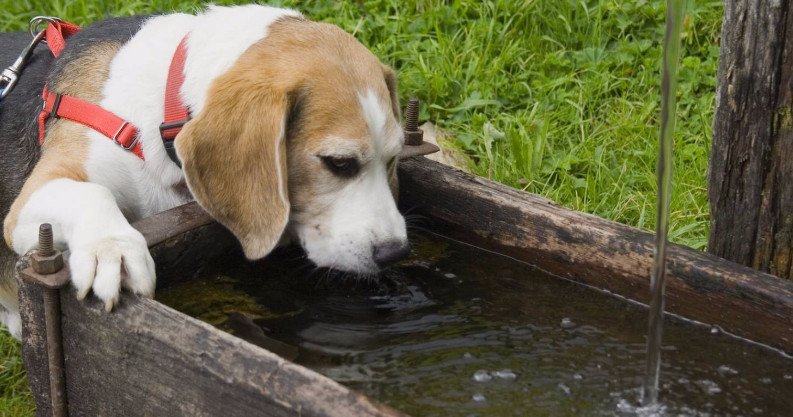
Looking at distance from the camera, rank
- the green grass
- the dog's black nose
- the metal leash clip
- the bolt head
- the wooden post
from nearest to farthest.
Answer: the wooden post, the dog's black nose, the metal leash clip, the bolt head, the green grass

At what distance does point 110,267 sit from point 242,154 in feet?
1.78

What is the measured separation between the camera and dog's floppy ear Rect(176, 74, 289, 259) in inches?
122

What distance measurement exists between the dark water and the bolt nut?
0.44 meters

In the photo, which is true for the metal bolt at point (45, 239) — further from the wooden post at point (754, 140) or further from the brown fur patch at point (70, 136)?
the wooden post at point (754, 140)

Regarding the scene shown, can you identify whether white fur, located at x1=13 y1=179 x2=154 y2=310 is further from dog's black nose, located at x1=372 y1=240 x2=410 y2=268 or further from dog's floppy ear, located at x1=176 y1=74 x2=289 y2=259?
dog's black nose, located at x1=372 y1=240 x2=410 y2=268

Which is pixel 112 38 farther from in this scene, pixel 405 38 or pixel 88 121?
pixel 405 38

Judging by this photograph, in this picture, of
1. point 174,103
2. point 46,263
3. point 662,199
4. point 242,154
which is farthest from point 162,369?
point 662,199

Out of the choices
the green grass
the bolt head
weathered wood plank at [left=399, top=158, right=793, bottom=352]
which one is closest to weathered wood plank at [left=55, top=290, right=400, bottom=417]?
weathered wood plank at [left=399, top=158, right=793, bottom=352]

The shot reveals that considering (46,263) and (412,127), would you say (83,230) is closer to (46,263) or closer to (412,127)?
(46,263)

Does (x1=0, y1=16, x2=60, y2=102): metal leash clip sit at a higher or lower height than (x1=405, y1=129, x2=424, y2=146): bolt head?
higher

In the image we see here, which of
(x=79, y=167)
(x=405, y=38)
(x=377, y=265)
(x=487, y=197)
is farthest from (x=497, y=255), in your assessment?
(x=405, y=38)

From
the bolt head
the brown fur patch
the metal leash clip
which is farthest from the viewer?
the bolt head

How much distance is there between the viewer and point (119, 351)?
9.12 feet

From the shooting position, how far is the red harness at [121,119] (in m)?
3.25
